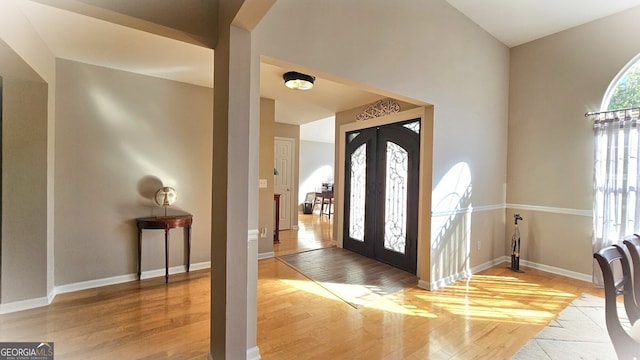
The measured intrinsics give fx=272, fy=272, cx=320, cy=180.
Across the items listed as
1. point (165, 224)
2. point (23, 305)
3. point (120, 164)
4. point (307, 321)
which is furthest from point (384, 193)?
point (23, 305)

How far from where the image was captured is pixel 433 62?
10.5 feet

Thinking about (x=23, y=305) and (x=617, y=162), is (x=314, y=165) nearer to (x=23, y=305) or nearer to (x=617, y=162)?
(x=617, y=162)

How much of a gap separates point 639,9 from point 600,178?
2021 millimetres

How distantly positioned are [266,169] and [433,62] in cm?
276

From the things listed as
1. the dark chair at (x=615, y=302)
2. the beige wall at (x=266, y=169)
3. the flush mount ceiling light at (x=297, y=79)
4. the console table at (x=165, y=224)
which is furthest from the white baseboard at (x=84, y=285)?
the dark chair at (x=615, y=302)

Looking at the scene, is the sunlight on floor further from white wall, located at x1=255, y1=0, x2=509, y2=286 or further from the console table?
the console table

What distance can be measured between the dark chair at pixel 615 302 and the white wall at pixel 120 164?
3.94 metres

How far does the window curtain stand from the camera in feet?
10.5

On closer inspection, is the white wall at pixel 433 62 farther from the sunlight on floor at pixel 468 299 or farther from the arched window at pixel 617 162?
the arched window at pixel 617 162

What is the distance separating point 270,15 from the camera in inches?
77.7

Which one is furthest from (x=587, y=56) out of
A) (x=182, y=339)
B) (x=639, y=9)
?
(x=182, y=339)

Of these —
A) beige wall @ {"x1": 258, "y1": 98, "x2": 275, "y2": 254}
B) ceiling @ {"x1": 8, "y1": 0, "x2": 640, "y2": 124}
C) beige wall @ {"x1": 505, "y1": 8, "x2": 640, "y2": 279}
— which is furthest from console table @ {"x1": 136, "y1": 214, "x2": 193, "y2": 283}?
beige wall @ {"x1": 505, "y1": 8, "x2": 640, "y2": 279}

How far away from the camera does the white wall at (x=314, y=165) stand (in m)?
9.58

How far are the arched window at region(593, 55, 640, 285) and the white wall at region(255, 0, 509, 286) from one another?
1.07 meters
